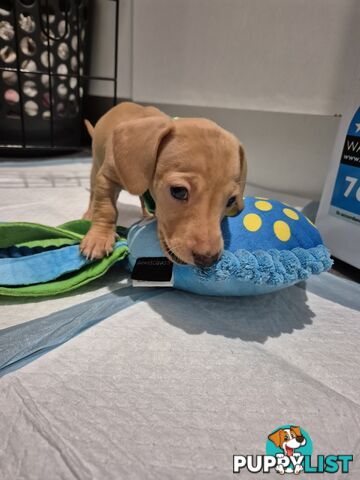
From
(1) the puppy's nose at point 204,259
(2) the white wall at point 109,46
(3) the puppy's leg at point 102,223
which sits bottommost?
(3) the puppy's leg at point 102,223

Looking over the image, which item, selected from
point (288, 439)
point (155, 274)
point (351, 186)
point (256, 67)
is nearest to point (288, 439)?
point (288, 439)

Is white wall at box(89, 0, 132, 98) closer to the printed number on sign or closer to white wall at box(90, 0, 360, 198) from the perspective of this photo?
white wall at box(90, 0, 360, 198)

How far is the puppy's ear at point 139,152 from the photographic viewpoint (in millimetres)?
753

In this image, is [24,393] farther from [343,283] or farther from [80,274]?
[343,283]

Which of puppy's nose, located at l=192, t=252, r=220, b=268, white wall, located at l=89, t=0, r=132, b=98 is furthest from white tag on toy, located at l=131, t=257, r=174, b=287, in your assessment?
white wall, located at l=89, t=0, r=132, b=98

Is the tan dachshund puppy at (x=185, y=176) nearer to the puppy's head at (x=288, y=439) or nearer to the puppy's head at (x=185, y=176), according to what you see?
the puppy's head at (x=185, y=176)

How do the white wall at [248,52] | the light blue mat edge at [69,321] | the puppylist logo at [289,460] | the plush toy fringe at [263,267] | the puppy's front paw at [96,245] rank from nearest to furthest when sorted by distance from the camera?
the puppylist logo at [289,460], the light blue mat edge at [69,321], the plush toy fringe at [263,267], the puppy's front paw at [96,245], the white wall at [248,52]

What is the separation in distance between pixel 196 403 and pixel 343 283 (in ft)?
1.89

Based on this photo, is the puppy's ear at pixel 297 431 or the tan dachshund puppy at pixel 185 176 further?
the tan dachshund puppy at pixel 185 176

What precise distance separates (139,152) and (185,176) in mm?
112

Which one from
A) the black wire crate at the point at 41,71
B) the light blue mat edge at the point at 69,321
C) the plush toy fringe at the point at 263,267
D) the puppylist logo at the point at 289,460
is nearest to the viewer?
the puppylist logo at the point at 289,460

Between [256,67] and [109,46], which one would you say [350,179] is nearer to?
[256,67]

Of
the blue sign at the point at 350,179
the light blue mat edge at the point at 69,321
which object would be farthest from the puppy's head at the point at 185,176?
the blue sign at the point at 350,179

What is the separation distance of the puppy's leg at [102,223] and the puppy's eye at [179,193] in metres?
0.25
